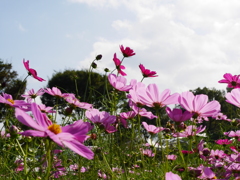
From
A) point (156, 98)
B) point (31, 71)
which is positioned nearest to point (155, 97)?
point (156, 98)

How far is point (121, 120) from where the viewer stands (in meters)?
1.55

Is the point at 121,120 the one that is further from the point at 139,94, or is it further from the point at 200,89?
the point at 200,89

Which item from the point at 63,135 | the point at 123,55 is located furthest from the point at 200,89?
the point at 63,135

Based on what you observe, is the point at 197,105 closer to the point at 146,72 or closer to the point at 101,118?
the point at 101,118

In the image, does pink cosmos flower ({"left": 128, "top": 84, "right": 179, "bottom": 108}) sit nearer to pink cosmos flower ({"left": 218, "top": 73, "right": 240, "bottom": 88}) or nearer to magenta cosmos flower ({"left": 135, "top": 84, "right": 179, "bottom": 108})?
magenta cosmos flower ({"left": 135, "top": 84, "right": 179, "bottom": 108})

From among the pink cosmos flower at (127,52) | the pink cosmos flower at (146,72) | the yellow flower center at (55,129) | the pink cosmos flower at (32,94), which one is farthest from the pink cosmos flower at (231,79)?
the yellow flower center at (55,129)

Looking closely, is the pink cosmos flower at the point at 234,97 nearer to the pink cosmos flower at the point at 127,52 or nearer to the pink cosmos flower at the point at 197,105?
the pink cosmos flower at the point at 197,105

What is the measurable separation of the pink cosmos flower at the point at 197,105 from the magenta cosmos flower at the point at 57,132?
1.19ft

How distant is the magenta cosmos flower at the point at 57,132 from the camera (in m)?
0.53

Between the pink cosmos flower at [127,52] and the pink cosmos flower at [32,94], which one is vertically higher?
the pink cosmos flower at [127,52]

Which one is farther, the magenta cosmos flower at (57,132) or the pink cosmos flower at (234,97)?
the pink cosmos flower at (234,97)

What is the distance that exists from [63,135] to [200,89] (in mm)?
19667

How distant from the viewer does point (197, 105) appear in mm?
908

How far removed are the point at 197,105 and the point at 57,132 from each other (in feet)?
1.51
